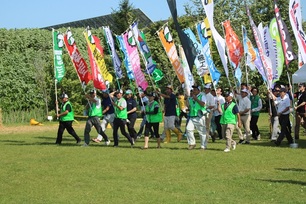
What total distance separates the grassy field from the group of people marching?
2.01 feet

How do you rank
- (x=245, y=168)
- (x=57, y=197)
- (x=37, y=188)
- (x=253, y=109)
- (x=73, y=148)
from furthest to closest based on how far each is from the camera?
(x=253, y=109) < (x=73, y=148) < (x=245, y=168) < (x=37, y=188) < (x=57, y=197)

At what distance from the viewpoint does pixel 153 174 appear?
13.0 m

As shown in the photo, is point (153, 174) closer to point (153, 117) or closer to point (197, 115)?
point (197, 115)

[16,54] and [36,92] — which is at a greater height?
[16,54]

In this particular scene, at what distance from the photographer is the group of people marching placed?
17.8 m

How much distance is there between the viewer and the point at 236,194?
10516 millimetres

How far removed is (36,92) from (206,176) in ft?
91.8

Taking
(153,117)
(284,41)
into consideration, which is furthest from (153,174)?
(284,41)

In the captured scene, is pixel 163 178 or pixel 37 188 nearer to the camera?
pixel 37 188

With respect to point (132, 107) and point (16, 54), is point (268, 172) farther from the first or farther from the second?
point (16, 54)


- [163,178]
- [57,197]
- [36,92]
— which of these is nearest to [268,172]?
[163,178]

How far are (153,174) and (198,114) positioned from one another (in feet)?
16.5

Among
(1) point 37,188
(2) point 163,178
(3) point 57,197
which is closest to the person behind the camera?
(3) point 57,197

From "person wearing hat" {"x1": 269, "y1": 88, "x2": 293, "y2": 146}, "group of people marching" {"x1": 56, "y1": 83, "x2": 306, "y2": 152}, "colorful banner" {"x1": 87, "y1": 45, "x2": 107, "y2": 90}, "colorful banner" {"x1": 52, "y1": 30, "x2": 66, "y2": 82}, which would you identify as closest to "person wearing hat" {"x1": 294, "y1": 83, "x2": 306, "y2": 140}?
"group of people marching" {"x1": 56, "y1": 83, "x2": 306, "y2": 152}
